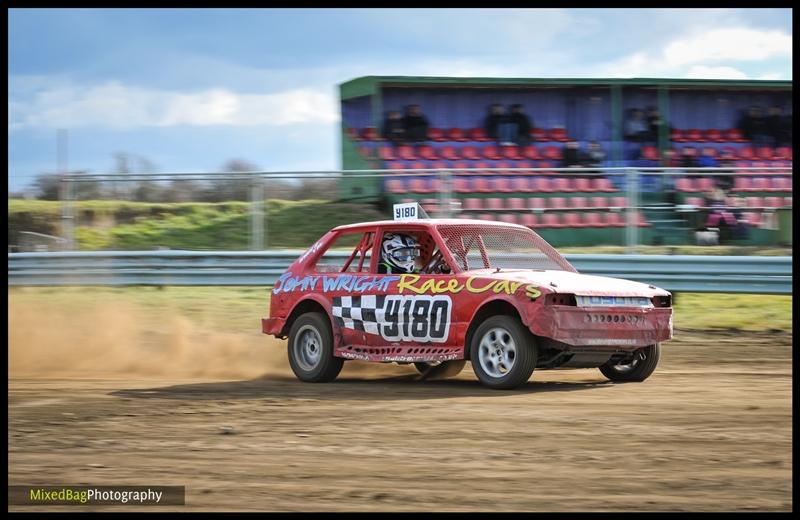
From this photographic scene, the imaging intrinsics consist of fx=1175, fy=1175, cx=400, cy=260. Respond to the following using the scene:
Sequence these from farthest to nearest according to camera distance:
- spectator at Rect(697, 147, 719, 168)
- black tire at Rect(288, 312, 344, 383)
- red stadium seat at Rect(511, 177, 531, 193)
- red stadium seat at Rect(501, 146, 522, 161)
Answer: spectator at Rect(697, 147, 719, 168) → red stadium seat at Rect(501, 146, 522, 161) → red stadium seat at Rect(511, 177, 531, 193) → black tire at Rect(288, 312, 344, 383)

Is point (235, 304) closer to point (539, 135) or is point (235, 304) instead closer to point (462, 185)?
point (462, 185)

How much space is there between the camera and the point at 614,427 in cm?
736

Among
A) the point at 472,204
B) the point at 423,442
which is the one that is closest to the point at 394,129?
the point at 472,204

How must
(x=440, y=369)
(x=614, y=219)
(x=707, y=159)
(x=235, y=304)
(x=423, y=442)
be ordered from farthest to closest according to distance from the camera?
(x=707, y=159) < (x=235, y=304) < (x=614, y=219) < (x=440, y=369) < (x=423, y=442)

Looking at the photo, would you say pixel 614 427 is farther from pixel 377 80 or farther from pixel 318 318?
pixel 377 80

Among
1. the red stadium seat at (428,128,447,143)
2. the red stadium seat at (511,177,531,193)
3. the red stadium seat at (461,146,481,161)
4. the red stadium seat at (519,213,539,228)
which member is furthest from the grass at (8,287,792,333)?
the red stadium seat at (428,128,447,143)

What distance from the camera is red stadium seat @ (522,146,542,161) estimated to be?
21.3m

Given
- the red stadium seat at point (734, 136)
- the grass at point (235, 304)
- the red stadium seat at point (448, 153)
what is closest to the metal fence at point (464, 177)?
the grass at point (235, 304)

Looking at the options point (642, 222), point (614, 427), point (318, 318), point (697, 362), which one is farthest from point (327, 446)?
point (642, 222)

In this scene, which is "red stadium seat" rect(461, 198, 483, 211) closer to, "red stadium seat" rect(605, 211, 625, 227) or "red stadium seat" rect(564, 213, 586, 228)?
"red stadium seat" rect(564, 213, 586, 228)

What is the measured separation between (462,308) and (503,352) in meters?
0.55

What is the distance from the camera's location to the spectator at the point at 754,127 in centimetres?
2284

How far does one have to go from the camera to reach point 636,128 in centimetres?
2225

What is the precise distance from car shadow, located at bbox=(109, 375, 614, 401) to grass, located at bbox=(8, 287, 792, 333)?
450 centimetres
